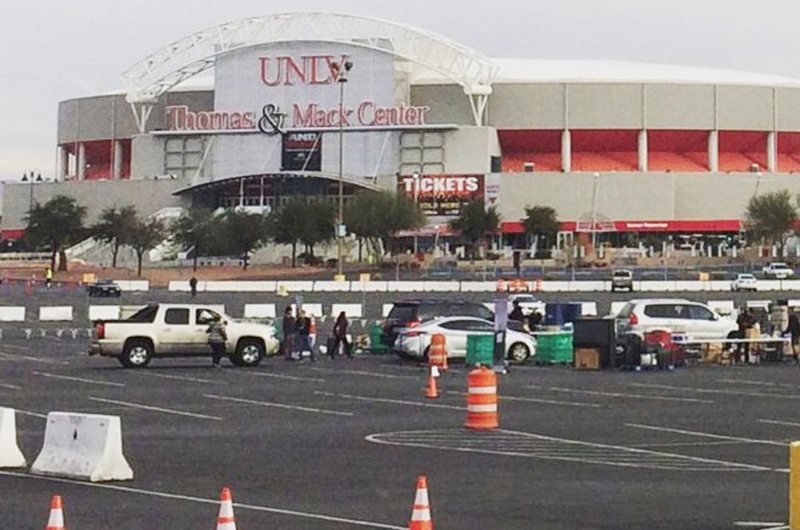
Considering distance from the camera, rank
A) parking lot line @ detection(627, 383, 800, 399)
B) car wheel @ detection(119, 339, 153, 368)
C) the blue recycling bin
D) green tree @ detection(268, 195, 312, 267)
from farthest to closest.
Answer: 1. green tree @ detection(268, 195, 312, 267)
2. the blue recycling bin
3. car wheel @ detection(119, 339, 153, 368)
4. parking lot line @ detection(627, 383, 800, 399)

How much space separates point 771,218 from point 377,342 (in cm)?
7395

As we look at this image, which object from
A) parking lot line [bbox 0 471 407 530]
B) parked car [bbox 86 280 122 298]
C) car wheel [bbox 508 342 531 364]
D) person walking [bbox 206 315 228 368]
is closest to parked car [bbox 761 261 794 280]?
parked car [bbox 86 280 122 298]

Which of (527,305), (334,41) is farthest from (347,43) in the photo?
(527,305)

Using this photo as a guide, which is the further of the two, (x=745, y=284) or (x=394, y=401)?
(x=745, y=284)

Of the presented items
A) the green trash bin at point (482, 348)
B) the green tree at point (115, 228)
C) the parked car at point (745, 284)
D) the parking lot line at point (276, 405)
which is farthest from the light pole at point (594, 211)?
the parking lot line at point (276, 405)

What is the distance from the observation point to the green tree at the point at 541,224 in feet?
392

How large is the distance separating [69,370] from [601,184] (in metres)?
89.6

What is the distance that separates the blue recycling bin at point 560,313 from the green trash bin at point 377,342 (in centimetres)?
683

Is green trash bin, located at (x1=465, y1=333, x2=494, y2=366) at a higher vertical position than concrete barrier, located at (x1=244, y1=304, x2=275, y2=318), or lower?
lower

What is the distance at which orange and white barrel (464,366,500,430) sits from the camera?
23.5 meters

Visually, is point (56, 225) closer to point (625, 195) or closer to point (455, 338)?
point (625, 195)

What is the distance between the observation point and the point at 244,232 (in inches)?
4520

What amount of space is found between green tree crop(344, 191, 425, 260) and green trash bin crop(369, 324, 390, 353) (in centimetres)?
6601

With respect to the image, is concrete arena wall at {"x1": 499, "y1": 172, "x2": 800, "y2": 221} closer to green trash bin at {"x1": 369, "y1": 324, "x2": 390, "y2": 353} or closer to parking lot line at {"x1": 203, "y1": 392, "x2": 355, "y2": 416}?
green trash bin at {"x1": 369, "y1": 324, "x2": 390, "y2": 353}
